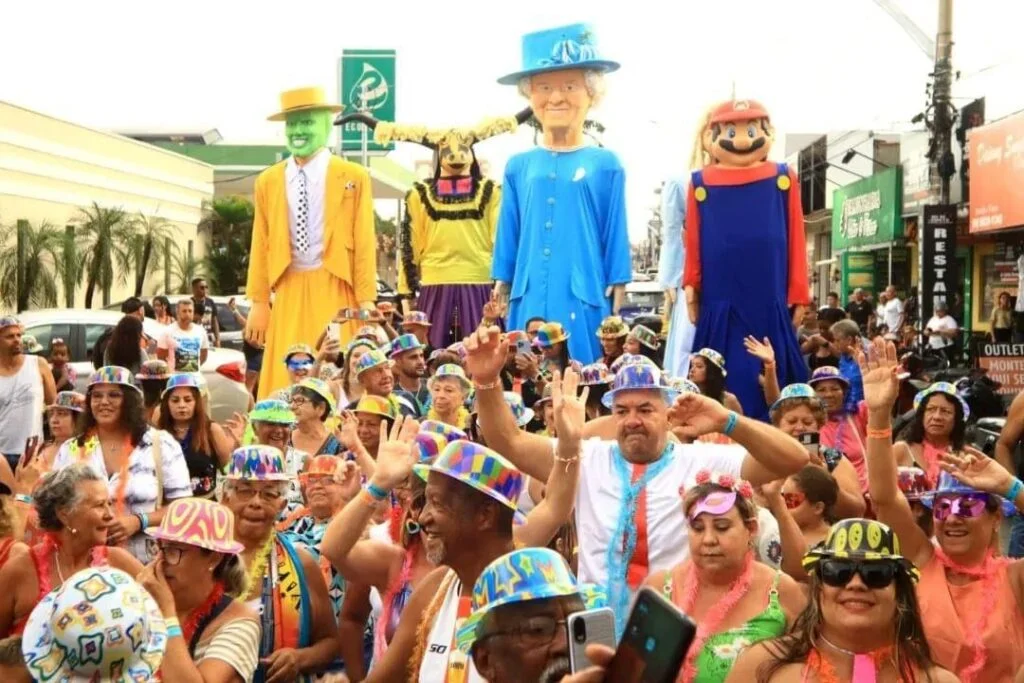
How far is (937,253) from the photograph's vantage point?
19.6 metres

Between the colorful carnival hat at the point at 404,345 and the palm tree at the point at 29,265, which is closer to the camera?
the colorful carnival hat at the point at 404,345

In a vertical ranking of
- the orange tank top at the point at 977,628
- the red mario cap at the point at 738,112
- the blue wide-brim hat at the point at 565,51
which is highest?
the blue wide-brim hat at the point at 565,51

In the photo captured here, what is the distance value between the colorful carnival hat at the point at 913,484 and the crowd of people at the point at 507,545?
1 centimetres

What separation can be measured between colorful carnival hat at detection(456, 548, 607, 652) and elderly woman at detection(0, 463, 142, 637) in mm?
2112

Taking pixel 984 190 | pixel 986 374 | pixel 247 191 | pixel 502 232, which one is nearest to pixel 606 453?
pixel 502 232

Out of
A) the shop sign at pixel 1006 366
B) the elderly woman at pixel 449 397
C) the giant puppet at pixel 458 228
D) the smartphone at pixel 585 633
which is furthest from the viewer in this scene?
the shop sign at pixel 1006 366

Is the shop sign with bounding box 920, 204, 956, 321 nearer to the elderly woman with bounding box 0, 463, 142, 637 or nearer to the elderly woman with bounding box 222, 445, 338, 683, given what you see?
the elderly woman with bounding box 222, 445, 338, 683

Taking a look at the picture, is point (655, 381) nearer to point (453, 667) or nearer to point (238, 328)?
point (453, 667)

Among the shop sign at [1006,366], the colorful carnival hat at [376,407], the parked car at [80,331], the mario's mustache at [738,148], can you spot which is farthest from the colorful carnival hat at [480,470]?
the shop sign at [1006,366]

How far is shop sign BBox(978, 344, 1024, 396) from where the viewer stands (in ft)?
40.1

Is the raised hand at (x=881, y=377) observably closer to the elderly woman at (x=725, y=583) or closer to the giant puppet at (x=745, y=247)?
the elderly woman at (x=725, y=583)

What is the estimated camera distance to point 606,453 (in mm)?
5176

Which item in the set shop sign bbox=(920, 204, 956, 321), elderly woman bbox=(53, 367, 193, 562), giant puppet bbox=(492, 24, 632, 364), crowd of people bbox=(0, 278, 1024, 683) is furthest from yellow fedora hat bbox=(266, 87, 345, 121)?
shop sign bbox=(920, 204, 956, 321)

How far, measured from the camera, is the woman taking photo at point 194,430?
6.94m
